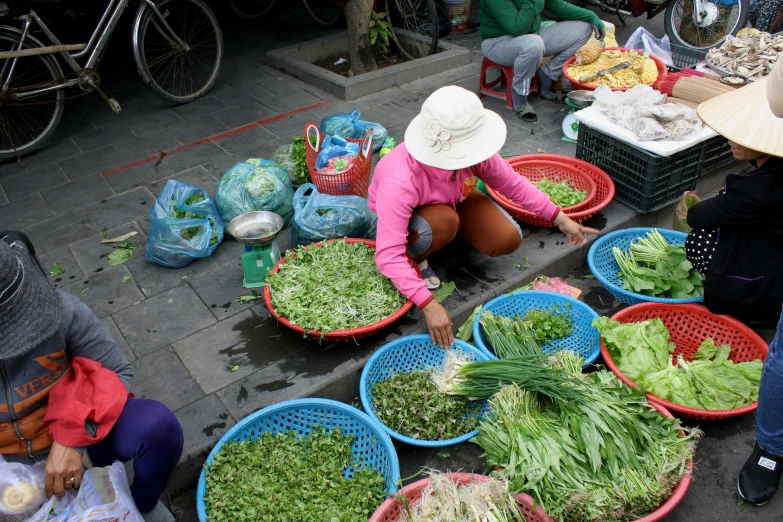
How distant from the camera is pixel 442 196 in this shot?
3002 mm

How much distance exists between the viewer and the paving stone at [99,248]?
11.7 feet

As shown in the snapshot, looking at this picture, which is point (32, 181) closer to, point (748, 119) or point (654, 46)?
point (748, 119)

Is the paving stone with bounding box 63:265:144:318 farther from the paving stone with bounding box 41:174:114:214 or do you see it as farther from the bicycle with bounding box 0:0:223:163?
the bicycle with bounding box 0:0:223:163

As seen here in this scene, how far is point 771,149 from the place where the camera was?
245 centimetres

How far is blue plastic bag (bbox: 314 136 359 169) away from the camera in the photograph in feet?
11.9

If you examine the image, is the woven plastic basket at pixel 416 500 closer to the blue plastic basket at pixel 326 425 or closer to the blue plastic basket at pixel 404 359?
the blue plastic basket at pixel 326 425

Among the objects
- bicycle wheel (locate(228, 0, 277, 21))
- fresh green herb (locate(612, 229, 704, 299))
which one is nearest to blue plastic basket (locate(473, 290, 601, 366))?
fresh green herb (locate(612, 229, 704, 299))

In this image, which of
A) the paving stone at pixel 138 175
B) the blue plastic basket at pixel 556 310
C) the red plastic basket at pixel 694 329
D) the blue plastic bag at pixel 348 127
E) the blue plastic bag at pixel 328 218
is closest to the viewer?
the red plastic basket at pixel 694 329

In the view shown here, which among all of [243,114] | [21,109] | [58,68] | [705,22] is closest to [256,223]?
[243,114]

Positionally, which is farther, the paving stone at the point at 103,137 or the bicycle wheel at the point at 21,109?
the paving stone at the point at 103,137

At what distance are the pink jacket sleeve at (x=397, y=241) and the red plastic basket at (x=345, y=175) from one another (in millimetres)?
813

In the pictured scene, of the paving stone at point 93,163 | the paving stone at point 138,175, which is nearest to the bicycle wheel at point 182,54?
the paving stone at point 93,163

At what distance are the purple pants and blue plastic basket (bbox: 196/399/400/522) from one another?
0.94 feet

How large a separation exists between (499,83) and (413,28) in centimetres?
162
